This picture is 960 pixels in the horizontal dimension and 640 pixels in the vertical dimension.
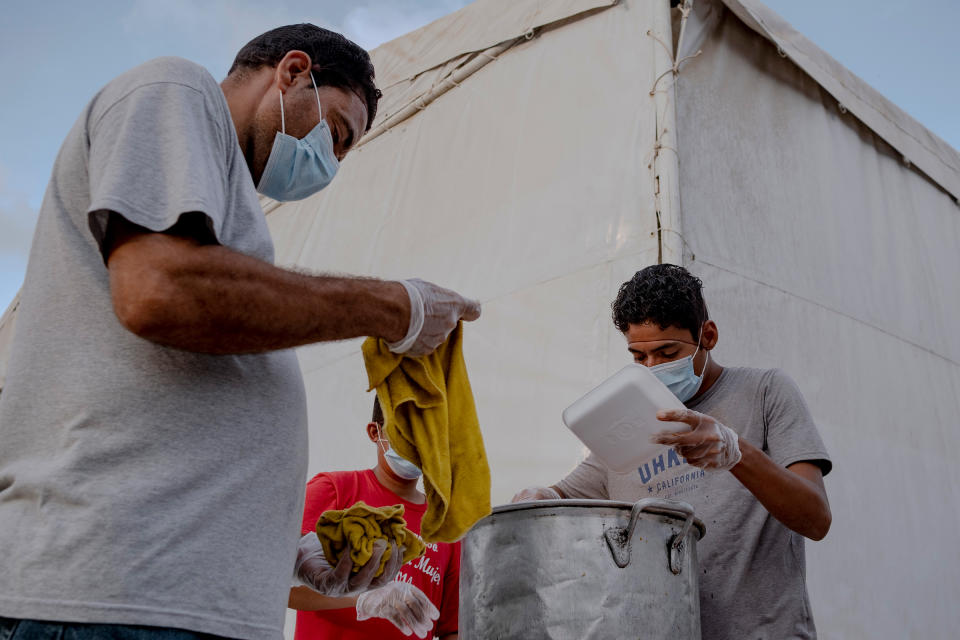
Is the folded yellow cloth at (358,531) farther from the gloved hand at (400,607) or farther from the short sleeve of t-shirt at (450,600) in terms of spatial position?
the short sleeve of t-shirt at (450,600)

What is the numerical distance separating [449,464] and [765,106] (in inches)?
96.8

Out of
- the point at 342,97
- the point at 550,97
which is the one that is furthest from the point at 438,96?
the point at 342,97

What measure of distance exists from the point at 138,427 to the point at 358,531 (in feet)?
Result: 1.79

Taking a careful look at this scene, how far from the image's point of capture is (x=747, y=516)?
1656mm

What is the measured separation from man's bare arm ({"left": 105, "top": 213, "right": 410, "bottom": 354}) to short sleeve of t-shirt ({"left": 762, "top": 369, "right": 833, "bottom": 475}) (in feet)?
3.49

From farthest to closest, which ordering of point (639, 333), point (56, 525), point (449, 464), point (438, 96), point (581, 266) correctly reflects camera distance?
point (438, 96)
point (581, 266)
point (639, 333)
point (449, 464)
point (56, 525)

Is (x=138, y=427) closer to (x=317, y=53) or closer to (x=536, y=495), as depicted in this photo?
(x=317, y=53)

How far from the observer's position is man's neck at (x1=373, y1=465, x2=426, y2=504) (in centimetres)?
240

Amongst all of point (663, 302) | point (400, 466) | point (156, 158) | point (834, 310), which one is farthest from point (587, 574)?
point (834, 310)

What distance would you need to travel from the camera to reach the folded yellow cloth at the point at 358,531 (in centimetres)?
133

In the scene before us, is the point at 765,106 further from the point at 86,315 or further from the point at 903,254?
the point at 86,315

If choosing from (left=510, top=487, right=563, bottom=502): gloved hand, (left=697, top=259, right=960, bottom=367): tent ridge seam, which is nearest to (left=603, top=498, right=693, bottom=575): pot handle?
(left=510, top=487, right=563, bottom=502): gloved hand

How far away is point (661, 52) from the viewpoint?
2.82m

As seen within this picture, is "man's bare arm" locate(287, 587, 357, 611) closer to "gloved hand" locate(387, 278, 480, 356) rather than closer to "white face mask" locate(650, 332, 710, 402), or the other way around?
"white face mask" locate(650, 332, 710, 402)
